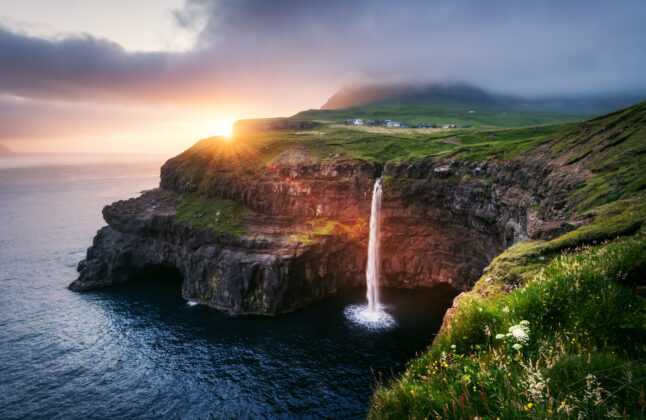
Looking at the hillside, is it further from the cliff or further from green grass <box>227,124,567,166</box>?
green grass <box>227,124,567,166</box>

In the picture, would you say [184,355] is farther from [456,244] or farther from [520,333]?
[456,244]

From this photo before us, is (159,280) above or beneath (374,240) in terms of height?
beneath

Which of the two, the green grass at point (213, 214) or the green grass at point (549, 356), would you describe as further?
the green grass at point (213, 214)

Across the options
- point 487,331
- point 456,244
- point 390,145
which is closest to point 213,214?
point 390,145

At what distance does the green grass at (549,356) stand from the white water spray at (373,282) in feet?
152

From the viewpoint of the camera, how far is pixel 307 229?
222 feet

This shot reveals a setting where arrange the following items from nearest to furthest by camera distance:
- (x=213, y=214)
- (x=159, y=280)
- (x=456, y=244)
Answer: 1. (x=456, y=244)
2. (x=213, y=214)
3. (x=159, y=280)

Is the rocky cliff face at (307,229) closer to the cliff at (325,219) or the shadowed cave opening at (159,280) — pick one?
the cliff at (325,219)

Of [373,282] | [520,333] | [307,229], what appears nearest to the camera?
[520,333]

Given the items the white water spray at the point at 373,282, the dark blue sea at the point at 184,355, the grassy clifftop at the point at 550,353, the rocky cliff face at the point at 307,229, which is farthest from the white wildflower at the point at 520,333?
the white water spray at the point at 373,282

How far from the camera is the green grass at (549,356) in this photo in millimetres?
5332

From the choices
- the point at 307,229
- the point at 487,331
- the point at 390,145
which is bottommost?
the point at 307,229

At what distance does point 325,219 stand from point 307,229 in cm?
524

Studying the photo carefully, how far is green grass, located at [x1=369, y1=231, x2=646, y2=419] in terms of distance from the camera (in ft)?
17.5
